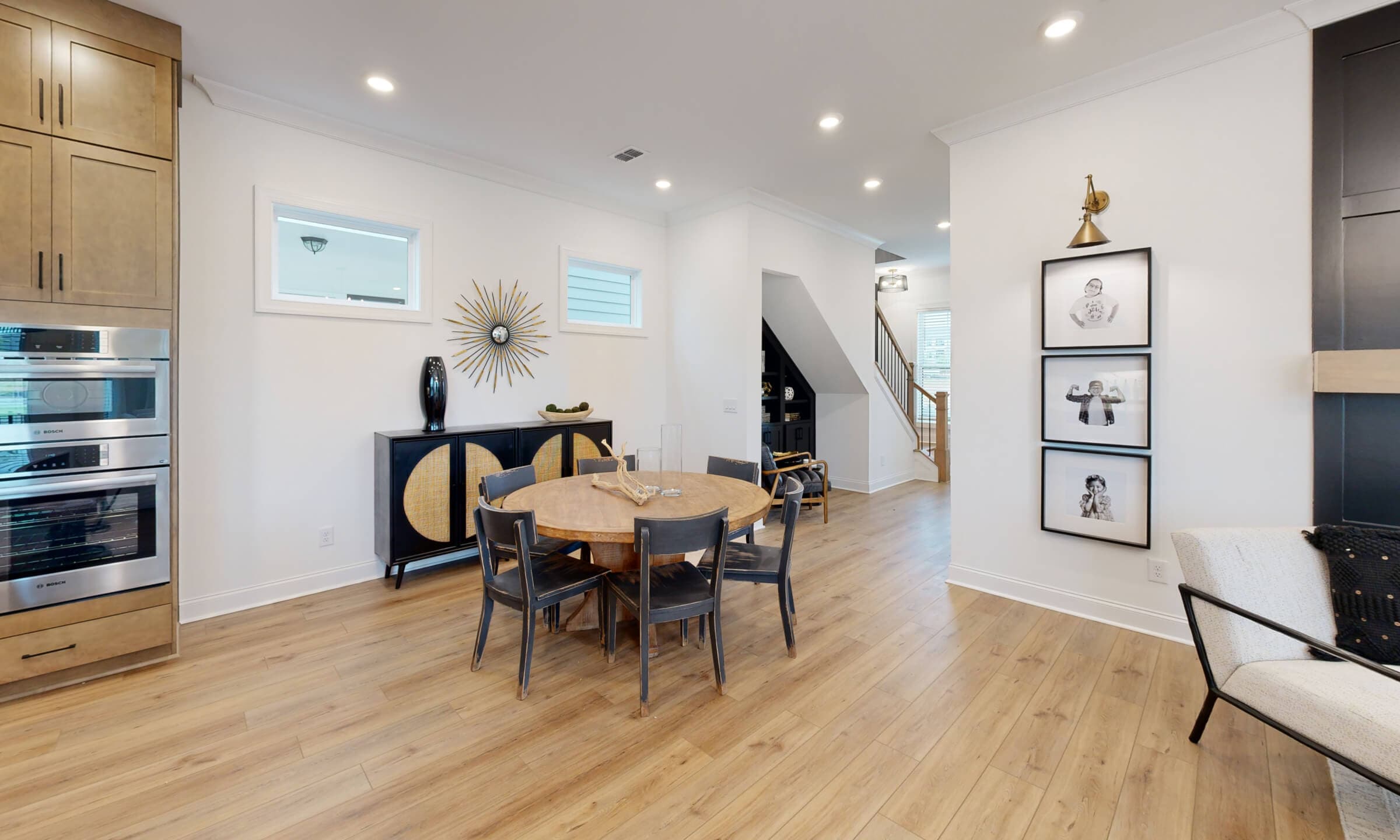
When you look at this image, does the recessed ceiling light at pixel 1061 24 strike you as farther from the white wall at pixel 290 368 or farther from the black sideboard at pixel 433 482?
the black sideboard at pixel 433 482

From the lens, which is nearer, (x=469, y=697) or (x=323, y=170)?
(x=469, y=697)

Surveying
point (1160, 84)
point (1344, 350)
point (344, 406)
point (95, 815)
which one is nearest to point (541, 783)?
point (95, 815)

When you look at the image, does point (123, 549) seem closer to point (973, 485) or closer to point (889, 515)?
point (973, 485)

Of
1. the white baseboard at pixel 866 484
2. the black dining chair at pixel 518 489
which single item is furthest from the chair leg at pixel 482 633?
the white baseboard at pixel 866 484

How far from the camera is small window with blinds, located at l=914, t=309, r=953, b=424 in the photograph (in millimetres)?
8570

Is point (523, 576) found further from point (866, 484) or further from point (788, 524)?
point (866, 484)

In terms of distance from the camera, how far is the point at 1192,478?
2.85 m

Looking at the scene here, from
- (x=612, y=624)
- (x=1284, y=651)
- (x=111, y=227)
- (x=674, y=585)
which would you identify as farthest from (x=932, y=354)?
(x=111, y=227)

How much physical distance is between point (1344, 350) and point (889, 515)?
11.6 feet

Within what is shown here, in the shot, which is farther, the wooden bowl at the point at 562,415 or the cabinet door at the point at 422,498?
the wooden bowl at the point at 562,415

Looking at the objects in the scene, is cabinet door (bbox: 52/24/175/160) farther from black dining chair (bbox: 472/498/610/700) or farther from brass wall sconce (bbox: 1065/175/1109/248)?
brass wall sconce (bbox: 1065/175/1109/248)

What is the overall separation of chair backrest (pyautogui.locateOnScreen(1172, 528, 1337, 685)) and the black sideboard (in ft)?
12.0

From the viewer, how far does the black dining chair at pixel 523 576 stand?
7.37 ft

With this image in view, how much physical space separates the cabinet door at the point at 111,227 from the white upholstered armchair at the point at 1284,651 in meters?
4.47
